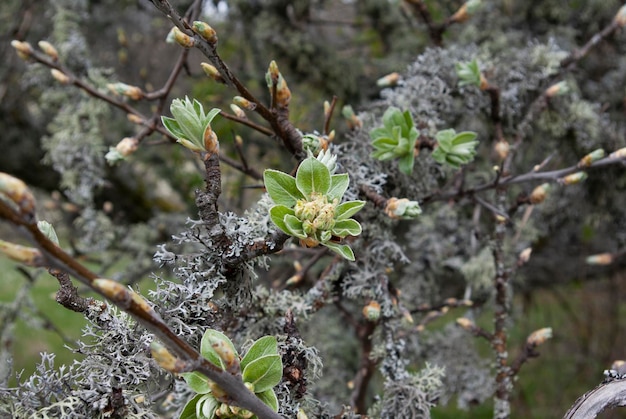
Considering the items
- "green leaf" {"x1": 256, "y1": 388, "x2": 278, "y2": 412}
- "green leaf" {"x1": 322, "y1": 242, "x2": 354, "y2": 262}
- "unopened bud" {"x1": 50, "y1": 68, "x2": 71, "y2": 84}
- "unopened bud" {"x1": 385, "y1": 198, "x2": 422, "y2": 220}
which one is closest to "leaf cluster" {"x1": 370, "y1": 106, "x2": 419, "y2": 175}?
"unopened bud" {"x1": 385, "y1": 198, "x2": 422, "y2": 220}

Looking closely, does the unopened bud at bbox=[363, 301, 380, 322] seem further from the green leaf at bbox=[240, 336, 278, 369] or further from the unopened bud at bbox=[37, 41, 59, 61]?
the unopened bud at bbox=[37, 41, 59, 61]

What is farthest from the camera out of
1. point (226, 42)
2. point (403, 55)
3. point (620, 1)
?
point (226, 42)

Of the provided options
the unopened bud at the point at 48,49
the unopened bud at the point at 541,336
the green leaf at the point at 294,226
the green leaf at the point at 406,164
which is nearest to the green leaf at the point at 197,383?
the green leaf at the point at 294,226

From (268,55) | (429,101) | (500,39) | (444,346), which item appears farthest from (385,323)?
(268,55)

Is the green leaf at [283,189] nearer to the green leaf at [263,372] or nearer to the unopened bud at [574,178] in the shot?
the green leaf at [263,372]

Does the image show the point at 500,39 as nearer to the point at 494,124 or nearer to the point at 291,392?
the point at 494,124
